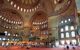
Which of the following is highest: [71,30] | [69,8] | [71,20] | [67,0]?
[67,0]

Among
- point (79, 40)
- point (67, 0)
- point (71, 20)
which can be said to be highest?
point (67, 0)

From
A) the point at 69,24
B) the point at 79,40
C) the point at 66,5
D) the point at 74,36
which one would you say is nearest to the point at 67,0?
the point at 66,5

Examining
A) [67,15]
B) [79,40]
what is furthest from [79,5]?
[67,15]

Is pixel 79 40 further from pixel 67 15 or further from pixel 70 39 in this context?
pixel 67 15

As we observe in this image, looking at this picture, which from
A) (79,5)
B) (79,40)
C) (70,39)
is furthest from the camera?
(70,39)

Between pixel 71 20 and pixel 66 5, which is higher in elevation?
pixel 66 5

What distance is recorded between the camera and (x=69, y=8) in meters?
47.4

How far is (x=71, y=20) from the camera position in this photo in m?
47.8

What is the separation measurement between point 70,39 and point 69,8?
32.9ft

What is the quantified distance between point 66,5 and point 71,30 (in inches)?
328

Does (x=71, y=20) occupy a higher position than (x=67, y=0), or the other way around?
(x=67, y=0)

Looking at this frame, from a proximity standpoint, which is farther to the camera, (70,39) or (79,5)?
(70,39)

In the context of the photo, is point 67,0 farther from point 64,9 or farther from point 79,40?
point 79,40

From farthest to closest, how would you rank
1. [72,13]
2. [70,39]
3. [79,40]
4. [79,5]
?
[70,39] < [72,13] < [79,40] < [79,5]
